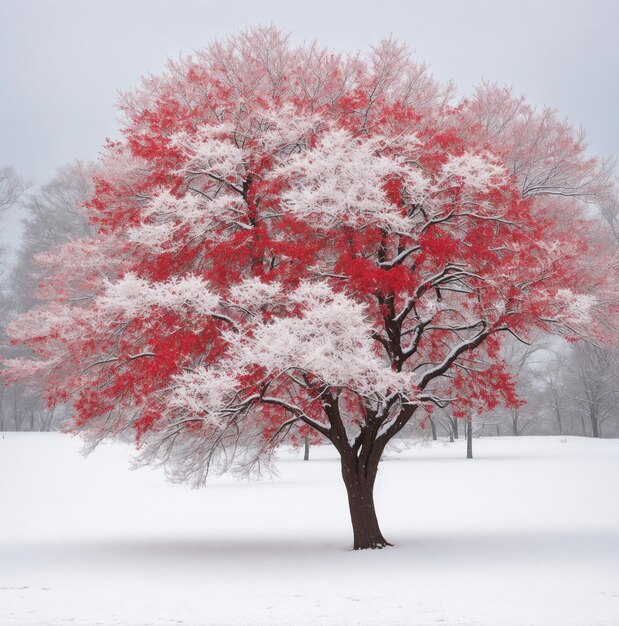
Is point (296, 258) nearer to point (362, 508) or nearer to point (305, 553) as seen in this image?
point (362, 508)

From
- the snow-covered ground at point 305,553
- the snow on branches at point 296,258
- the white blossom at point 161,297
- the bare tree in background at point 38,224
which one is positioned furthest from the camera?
the bare tree in background at point 38,224

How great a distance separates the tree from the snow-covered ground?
5.92ft

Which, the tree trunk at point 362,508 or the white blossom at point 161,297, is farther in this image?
the tree trunk at point 362,508

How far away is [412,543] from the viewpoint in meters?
13.8

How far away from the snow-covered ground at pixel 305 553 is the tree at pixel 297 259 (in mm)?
1805

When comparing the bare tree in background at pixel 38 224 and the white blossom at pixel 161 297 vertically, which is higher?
the bare tree in background at pixel 38 224

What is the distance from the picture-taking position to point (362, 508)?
43.2ft

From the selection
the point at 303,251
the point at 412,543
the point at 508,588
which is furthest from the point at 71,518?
the point at 508,588

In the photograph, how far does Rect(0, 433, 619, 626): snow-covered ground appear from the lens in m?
8.61

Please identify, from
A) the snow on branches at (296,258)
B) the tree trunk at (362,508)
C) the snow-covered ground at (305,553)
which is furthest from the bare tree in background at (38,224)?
the tree trunk at (362,508)

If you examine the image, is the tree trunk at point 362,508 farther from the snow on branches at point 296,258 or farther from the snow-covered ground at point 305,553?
the snow-covered ground at point 305,553

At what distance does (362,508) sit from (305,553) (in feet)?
4.21

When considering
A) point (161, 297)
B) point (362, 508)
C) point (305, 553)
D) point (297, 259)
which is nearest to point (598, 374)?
point (362, 508)

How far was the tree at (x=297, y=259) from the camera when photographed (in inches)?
446
